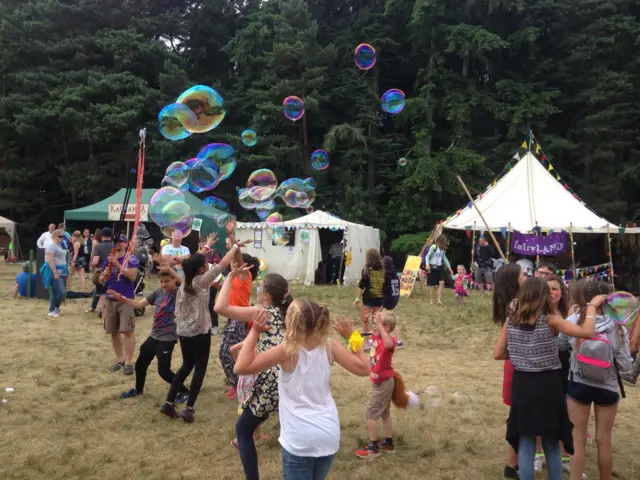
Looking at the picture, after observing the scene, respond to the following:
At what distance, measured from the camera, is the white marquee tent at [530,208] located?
14875 millimetres

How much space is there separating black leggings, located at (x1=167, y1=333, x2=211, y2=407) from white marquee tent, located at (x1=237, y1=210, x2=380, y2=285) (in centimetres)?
1256

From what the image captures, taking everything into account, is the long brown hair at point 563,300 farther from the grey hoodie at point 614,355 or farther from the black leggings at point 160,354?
the black leggings at point 160,354

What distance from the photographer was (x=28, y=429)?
4621mm

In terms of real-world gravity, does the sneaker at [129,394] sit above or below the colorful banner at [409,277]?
below

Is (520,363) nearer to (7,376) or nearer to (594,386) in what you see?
(594,386)

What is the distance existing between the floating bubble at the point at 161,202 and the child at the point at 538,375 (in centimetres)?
572

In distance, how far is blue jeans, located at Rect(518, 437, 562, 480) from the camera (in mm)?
3078

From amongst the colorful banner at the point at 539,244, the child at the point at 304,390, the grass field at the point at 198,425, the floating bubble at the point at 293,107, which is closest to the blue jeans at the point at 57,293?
the grass field at the point at 198,425

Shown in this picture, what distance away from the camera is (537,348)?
304cm

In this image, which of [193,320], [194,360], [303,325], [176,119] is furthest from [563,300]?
[176,119]

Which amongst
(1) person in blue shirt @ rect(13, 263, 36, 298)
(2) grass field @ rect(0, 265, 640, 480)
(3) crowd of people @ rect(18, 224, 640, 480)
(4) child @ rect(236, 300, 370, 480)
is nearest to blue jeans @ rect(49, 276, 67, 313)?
(2) grass field @ rect(0, 265, 640, 480)

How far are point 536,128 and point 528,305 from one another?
82.0 feet

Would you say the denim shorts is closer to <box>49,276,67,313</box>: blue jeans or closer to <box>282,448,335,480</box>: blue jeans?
<box>282,448,335,480</box>: blue jeans

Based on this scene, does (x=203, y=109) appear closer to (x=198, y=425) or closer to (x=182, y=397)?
(x=182, y=397)
